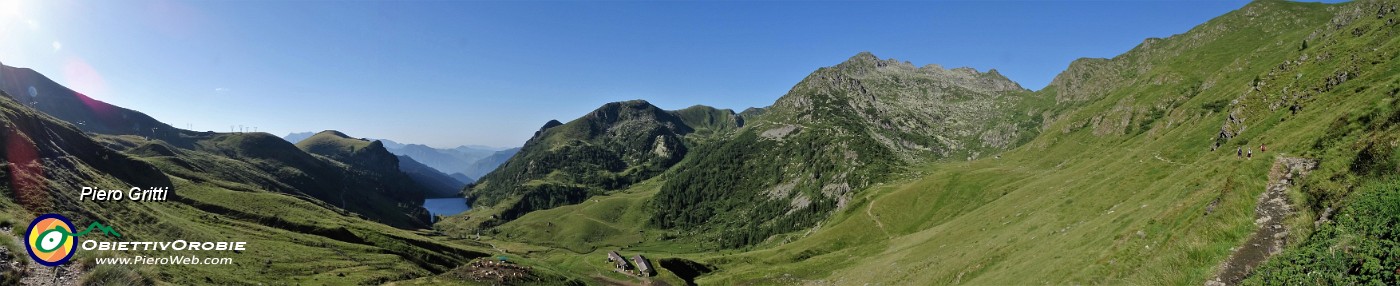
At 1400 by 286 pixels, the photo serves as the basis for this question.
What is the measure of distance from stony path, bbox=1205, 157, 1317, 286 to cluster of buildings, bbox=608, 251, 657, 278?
113 metres

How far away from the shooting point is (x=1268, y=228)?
727 inches

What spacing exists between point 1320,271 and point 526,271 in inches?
3575

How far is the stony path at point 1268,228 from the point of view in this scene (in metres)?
17.0

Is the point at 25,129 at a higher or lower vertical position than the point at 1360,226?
higher

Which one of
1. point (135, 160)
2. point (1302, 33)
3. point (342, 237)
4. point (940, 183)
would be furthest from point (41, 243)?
point (1302, 33)

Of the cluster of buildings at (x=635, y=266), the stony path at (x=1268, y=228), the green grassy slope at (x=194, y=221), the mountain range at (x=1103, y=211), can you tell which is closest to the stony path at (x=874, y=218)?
the mountain range at (x=1103, y=211)

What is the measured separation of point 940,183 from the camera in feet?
550

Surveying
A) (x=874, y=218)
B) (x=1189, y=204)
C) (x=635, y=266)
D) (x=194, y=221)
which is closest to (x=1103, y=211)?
(x=1189, y=204)

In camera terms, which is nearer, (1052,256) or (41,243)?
(41,243)

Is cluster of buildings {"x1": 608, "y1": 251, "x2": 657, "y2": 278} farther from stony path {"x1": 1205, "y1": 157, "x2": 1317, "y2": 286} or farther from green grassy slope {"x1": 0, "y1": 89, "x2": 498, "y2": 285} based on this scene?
stony path {"x1": 1205, "y1": 157, "x2": 1317, "y2": 286}

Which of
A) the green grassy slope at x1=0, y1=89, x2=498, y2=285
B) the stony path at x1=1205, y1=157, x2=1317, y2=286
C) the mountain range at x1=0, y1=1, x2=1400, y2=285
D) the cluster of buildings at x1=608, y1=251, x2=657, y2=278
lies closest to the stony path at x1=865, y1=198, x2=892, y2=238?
the mountain range at x1=0, y1=1, x2=1400, y2=285

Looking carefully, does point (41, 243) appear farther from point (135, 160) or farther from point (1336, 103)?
point (135, 160)

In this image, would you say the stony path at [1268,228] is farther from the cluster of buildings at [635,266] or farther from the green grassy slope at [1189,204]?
the cluster of buildings at [635,266]

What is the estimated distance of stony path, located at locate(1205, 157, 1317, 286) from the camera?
17.0 metres
